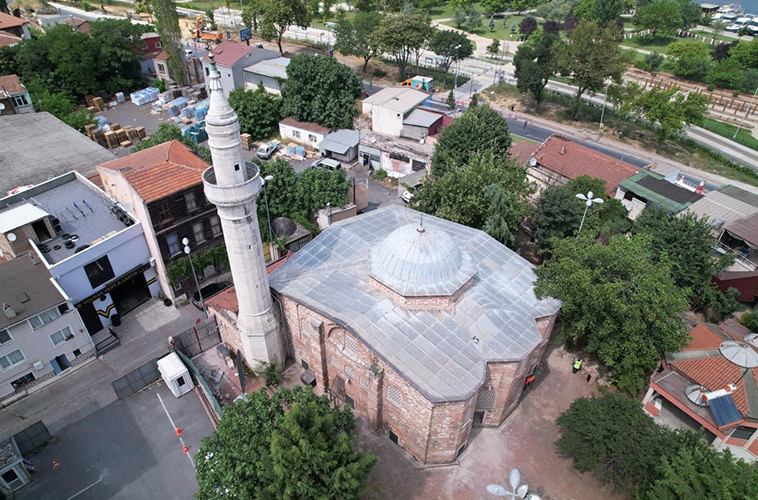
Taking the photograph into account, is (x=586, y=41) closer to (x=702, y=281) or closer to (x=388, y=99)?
(x=388, y=99)

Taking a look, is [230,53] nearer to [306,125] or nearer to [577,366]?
[306,125]

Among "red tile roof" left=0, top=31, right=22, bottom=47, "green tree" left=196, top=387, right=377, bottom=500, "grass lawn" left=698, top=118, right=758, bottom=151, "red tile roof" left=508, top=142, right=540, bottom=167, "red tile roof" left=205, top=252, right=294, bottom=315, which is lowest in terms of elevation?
"grass lawn" left=698, top=118, right=758, bottom=151

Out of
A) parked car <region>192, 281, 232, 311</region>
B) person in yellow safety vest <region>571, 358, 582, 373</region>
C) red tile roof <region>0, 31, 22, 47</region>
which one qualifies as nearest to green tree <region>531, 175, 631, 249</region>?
person in yellow safety vest <region>571, 358, 582, 373</region>

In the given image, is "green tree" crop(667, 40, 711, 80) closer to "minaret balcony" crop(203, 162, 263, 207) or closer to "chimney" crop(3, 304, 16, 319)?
"minaret balcony" crop(203, 162, 263, 207)

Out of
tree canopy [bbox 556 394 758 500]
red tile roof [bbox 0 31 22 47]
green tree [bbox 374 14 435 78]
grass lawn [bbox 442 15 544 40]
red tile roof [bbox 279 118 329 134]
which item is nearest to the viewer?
tree canopy [bbox 556 394 758 500]

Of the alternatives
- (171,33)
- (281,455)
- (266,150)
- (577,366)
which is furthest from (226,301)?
(171,33)

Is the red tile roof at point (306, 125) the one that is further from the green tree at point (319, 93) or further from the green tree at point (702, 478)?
the green tree at point (702, 478)
